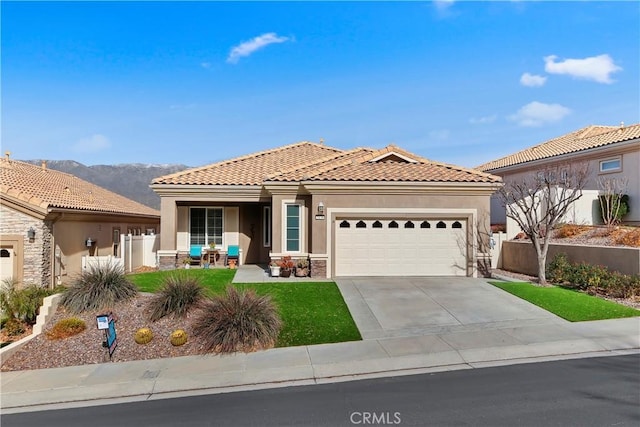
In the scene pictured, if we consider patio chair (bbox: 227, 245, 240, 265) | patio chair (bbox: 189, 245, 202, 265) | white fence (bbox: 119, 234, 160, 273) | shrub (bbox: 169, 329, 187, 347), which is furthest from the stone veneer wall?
shrub (bbox: 169, 329, 187, 347)

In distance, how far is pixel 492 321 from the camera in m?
10.3

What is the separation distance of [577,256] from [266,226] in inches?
485

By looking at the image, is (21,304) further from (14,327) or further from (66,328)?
(66,328)

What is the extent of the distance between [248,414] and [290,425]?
77cm

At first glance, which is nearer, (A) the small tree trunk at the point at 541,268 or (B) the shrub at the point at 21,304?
(B) the shrub at the point at 21,304

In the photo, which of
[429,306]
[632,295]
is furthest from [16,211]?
[632,295]

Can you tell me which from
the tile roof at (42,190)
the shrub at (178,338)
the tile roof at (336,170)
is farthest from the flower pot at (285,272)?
the tile roof at (42,190)

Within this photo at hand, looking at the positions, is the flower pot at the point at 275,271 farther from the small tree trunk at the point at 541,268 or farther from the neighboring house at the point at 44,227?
the small tree trunk at the point at 541,268

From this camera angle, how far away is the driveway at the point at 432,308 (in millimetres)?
9961

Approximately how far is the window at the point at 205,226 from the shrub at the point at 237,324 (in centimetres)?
946

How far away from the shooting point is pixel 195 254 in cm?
1797

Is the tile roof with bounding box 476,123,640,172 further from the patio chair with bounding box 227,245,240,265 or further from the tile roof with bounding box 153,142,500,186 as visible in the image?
the patio chair with bounding box 227,245,240,265

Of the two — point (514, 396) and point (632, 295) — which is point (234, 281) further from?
point (632, 295)

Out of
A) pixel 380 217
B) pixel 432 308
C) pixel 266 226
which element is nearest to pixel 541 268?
pixel 432 308
